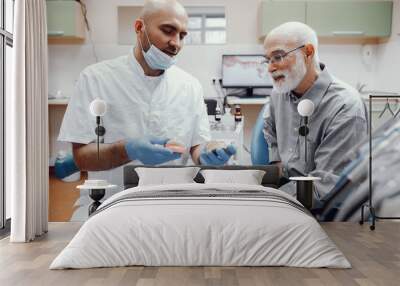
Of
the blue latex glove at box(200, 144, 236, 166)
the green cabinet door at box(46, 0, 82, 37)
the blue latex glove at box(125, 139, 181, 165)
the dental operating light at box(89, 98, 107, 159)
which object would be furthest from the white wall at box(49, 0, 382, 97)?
the blue latex glove at box(125, 139, 181, 165)

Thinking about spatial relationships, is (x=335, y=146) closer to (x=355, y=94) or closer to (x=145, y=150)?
(x=355, y=94)

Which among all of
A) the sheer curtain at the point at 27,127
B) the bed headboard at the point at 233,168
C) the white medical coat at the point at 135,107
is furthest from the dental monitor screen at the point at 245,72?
the sheer curtain at the point at 27,127

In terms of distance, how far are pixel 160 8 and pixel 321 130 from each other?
214 centimetres

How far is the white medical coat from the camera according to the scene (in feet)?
20.1

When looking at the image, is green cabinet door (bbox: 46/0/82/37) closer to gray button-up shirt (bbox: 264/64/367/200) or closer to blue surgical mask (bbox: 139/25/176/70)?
blue surgical mask (bbox: 139/25/176/70)

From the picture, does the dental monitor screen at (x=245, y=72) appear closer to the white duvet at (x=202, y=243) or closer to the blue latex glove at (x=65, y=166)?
the blue latex glove at (x=65, y=166)

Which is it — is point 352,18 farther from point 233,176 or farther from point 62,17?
point 62,17

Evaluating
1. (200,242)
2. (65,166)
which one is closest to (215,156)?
(65,166)

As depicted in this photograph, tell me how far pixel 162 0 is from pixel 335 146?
240 centimetres

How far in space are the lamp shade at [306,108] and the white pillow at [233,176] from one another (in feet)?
2.56

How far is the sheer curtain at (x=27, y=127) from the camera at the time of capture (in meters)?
5.12

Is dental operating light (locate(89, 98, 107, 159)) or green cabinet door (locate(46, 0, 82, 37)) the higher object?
green cabinet door (locate(46, 0, 82, 37))

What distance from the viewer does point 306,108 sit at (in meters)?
6.06

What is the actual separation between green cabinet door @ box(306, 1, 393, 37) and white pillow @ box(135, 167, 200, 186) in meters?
2.05
